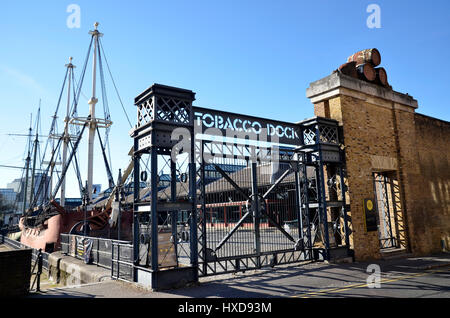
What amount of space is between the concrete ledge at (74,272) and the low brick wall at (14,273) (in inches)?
81.0

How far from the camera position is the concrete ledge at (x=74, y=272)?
33.0 ft

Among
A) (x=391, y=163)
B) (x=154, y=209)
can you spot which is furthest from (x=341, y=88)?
(x=154, y=209)

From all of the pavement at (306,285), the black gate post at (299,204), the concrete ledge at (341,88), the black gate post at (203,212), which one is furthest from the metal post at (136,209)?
the concrete ledge at (341,88)

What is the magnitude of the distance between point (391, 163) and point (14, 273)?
45.3ft

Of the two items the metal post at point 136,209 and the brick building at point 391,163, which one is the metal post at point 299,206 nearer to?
the brick building at point 391,163

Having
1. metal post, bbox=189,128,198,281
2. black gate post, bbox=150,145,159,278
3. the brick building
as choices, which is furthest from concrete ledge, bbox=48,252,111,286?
the brick building

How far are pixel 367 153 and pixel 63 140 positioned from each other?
153 feet

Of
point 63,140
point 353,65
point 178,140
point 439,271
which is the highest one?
point 63,140

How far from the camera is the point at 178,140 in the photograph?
8312mm

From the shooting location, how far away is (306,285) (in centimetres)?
771

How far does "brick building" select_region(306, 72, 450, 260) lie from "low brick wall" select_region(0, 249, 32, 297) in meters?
10.1

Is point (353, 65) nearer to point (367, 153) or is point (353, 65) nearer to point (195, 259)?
point (367, 153)

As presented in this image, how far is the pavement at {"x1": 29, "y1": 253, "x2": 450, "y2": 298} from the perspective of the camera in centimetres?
691
